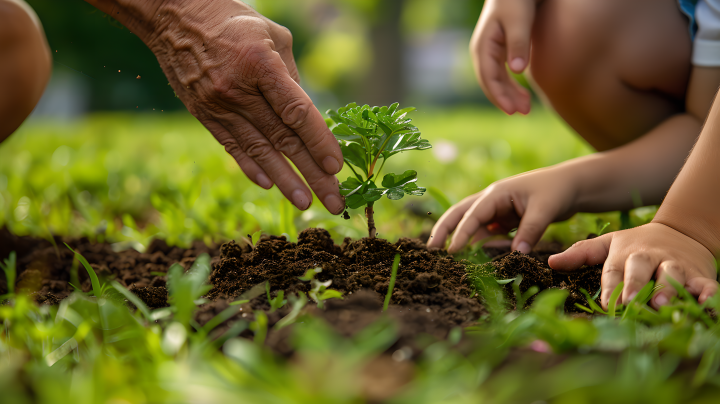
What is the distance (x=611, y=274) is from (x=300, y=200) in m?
0.89

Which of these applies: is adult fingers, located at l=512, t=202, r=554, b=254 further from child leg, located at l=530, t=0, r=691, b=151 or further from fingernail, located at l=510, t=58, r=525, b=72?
child leg, located at l=530, t=0, r=691, b=151

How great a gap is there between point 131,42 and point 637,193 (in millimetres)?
15698

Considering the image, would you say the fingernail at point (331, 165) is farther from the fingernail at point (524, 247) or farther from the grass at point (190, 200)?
the fingernail at point (524, 247)

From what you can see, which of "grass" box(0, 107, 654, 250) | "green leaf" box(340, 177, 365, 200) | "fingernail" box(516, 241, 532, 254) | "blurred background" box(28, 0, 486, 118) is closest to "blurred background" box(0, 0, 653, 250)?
"grass" box(0, 107, 654, 250)

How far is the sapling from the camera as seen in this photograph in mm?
1339

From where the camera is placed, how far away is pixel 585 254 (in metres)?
1.38

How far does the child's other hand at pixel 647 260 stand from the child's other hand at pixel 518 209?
26 cm

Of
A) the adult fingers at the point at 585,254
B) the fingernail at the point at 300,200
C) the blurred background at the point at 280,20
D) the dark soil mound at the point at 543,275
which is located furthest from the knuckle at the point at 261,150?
the blurred background at the point at 280,20

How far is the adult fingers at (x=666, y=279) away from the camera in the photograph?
1.15m

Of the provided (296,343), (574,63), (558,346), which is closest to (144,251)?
(296,343)

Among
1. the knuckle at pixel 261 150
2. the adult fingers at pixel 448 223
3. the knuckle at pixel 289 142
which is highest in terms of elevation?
the knuckle at pixel 289 142

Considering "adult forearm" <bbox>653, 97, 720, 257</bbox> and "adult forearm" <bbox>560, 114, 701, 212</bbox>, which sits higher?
"adult forearm" <bbox>653, 97, 720, 257</bbox>

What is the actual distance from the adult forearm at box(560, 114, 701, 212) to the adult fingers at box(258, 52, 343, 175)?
0.94 m

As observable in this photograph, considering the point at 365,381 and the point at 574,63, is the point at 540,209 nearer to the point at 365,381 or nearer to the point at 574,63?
the point at 574,63
